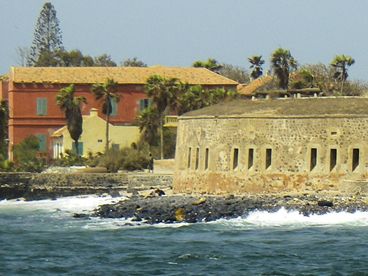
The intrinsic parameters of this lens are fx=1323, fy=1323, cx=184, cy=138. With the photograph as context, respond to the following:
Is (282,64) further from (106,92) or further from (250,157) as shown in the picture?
(250,157)

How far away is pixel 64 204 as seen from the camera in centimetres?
5419

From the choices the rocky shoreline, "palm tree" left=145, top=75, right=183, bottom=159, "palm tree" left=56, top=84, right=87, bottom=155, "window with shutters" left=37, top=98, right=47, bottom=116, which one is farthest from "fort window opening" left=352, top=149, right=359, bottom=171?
"window with shutters" left=37, top=98, right=47, bottom=116

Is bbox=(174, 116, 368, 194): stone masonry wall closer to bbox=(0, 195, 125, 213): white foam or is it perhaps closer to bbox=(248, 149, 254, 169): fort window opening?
bbox=(248, 149, 254, 169): fort window opening

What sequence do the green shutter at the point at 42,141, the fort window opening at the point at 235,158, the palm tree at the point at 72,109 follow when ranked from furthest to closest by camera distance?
the green shutter at the point at 42,141 → the palm tree at the point at 72,109 → the fort window opening at the point at 235,158

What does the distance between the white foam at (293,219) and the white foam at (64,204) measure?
878cm

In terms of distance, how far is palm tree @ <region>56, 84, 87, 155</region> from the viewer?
218 feet

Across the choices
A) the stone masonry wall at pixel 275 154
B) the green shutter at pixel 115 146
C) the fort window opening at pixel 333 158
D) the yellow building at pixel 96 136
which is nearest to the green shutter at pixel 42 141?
the yellow building at pixel 96 136

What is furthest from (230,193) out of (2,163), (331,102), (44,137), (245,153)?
(44,137)

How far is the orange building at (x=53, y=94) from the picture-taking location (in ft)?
233

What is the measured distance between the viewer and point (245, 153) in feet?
164

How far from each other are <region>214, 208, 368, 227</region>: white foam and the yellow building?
86.2 feet

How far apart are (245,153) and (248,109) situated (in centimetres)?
209

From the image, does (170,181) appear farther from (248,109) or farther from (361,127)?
(361,127)

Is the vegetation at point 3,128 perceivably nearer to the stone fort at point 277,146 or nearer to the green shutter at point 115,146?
the green shutter at point 115,146
